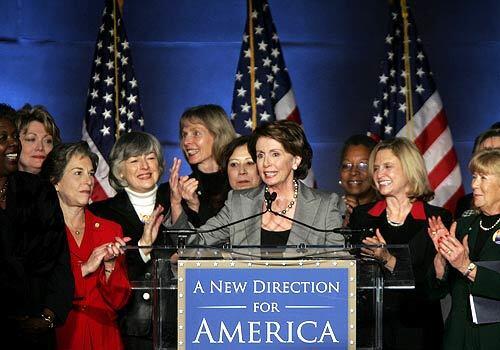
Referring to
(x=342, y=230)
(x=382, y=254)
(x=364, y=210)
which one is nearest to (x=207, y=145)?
(x=364, y=210)

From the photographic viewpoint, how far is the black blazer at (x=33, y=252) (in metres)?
4.62

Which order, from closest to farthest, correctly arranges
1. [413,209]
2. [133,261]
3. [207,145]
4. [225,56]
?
[133,261] → [413,209] → [207,145] → [225,56]

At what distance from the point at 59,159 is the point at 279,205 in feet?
4.12

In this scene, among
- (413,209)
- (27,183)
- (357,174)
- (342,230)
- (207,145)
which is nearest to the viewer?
(342,230)

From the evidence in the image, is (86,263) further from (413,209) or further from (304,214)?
(413,209)

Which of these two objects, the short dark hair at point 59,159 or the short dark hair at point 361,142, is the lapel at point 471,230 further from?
the short dark hair at point 59,159

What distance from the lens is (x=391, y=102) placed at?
24.7 feet

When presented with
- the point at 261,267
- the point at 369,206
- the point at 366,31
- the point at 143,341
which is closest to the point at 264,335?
the point at 261,267

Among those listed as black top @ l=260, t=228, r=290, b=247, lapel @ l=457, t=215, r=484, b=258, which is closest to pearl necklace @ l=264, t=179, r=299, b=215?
black top @ l=260, t=228, r=290, b=247

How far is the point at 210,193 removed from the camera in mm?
6184

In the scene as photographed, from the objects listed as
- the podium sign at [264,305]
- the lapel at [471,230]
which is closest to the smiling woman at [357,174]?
the lapel at [471,230]

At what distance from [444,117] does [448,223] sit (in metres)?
2.06

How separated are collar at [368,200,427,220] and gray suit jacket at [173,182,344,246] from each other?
816 mm

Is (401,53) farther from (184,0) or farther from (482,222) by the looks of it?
(482,222)
